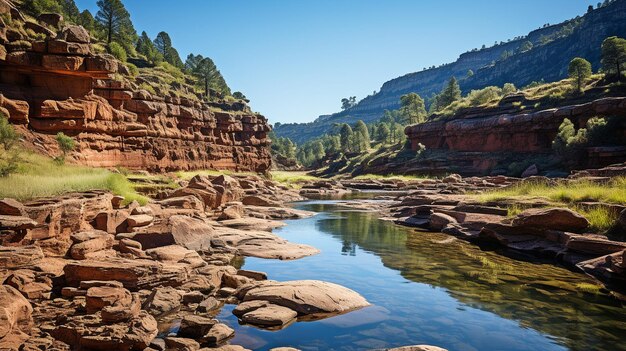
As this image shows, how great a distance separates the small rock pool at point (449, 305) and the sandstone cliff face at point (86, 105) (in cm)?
2373

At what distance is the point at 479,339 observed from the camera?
7711mm

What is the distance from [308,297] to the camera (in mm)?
9195

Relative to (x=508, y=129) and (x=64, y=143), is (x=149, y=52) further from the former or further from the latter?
(x=508, y=129)

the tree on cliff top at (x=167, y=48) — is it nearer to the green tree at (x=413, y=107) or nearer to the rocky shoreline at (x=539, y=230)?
the green tree at (x=413, y=107)

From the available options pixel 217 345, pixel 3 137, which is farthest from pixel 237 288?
pixel 3 137

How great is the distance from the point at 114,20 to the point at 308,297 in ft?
259

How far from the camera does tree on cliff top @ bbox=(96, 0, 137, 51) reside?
6806 centimetres

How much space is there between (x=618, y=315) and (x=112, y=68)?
3220 cm

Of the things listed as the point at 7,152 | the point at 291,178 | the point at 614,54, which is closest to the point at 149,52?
the point at 291,178

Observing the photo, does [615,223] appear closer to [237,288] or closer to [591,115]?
[237,288]

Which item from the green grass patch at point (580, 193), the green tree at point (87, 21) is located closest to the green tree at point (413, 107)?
the green tree at point (87, 21)

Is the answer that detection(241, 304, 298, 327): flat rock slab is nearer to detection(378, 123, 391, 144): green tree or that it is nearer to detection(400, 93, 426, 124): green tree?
detection(400, 93, 426, 124): green tree

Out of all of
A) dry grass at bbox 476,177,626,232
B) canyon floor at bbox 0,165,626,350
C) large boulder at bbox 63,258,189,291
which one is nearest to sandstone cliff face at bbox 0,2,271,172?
canyon floor at bbox 0,165,626,350

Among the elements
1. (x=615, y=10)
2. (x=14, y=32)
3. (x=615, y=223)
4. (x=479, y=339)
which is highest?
(x=615, y=10)
